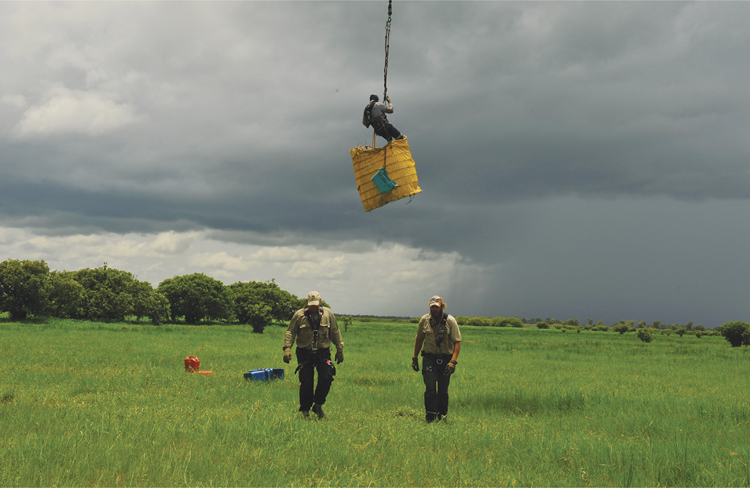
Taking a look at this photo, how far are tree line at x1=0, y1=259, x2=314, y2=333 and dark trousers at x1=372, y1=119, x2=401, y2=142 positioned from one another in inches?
1824

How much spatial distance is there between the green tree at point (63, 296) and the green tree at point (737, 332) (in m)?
79.0

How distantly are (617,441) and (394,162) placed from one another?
669cm

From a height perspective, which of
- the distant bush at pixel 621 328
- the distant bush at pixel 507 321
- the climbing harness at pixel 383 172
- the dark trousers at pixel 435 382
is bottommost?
the distant bush at pixel 507 321

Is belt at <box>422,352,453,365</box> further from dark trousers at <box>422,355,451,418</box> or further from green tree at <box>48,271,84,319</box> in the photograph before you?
green tree at <box>48,271,84,319</box>

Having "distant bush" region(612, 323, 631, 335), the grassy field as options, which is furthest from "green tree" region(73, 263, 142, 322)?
"distant bush" region(612, 323, 631, 335)

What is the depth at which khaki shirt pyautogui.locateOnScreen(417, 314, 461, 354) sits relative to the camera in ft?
30.6

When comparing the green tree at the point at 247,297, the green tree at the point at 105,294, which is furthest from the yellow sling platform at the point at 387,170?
the green tree at the point at 105,294

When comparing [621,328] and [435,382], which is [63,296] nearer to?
[435,382]

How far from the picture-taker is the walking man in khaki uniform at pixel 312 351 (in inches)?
364

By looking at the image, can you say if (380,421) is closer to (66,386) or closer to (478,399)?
(478,399)

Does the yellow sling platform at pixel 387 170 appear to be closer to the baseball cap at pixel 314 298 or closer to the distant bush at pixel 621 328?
the baseball cap at pixel 314 298

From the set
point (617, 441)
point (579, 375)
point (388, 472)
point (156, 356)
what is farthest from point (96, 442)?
point (579, 375)

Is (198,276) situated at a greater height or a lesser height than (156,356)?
greater

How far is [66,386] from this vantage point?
12227mm
